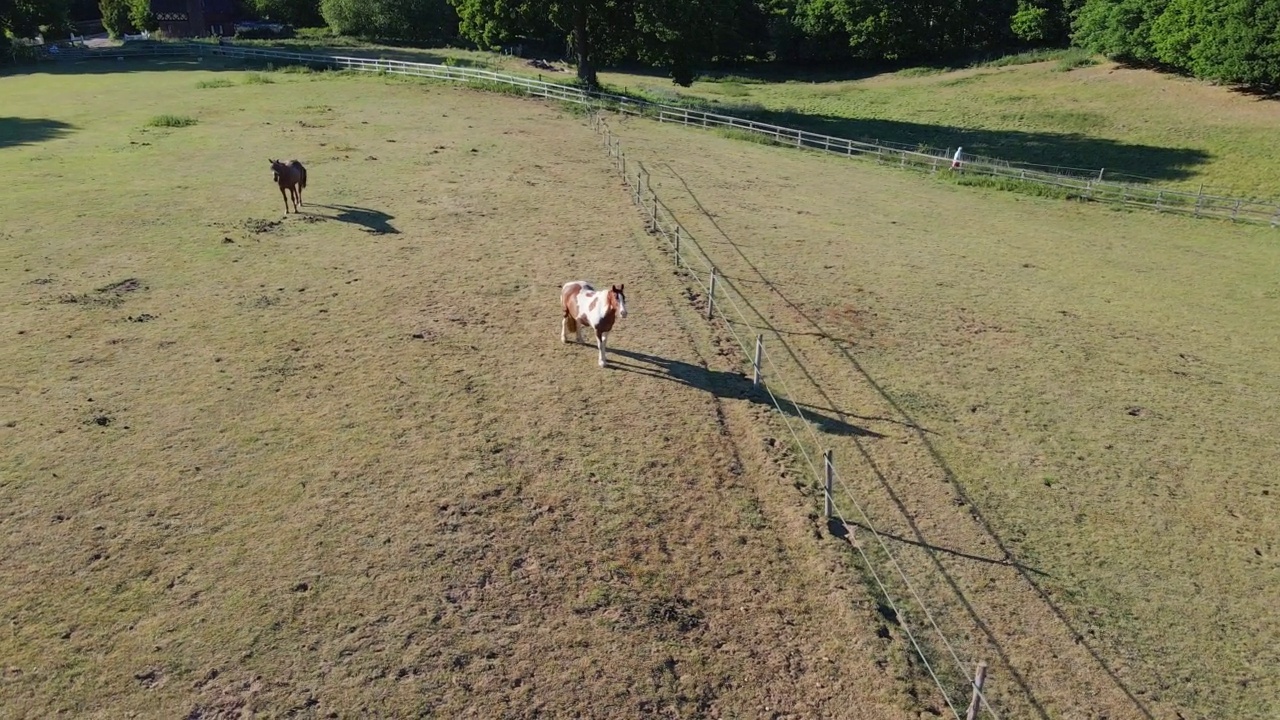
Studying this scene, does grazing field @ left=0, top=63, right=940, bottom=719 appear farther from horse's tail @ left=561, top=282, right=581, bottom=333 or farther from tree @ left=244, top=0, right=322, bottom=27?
tree @ left=244, top=0, right=322, bottom=27

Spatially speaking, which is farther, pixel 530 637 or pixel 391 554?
pixel 391 554

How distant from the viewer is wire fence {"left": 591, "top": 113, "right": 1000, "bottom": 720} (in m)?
8.20

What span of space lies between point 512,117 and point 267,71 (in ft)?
66.5

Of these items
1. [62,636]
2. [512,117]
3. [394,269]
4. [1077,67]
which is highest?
[1077,67]

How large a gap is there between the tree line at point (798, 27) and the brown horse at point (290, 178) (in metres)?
24.5

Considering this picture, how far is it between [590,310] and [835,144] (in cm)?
2869

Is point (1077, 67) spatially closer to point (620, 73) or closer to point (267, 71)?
point (620, 73)

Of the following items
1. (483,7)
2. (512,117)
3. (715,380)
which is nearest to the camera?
(715,380)

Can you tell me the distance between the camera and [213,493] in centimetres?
1016

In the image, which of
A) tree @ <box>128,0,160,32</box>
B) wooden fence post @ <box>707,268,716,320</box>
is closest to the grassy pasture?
tree @ <box>128,0,160,32</box>

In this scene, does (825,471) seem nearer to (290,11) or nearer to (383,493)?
(383,493)

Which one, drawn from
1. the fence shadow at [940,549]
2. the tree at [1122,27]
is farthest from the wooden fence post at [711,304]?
the tree at [1122,27]

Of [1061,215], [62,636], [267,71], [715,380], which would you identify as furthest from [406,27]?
[62,636]

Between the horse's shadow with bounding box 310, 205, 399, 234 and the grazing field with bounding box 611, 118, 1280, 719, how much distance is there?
8244 millimetres
